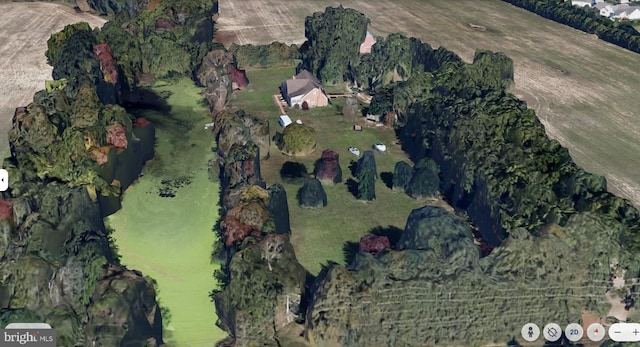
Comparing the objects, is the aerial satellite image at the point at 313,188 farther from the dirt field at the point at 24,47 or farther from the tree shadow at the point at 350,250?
the dirt field at the point at 24,47

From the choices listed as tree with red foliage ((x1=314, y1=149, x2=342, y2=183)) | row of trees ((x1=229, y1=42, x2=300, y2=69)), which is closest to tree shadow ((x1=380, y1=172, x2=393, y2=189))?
tree with red foliage ((x1=314, y1=149, x2=342, y2=183))

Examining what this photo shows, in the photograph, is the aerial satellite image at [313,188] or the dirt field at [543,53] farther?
the dirt field at [543,53]

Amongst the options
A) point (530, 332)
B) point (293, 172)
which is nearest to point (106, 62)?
point (293, 172)

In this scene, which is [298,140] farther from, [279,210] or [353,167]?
[279,210]

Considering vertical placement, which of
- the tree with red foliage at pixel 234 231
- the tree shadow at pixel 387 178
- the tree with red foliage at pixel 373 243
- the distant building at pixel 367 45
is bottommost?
the tree shadow at pixel 387 178

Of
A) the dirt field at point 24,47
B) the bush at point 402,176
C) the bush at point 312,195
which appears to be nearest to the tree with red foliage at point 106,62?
the dirt field at point 24,47

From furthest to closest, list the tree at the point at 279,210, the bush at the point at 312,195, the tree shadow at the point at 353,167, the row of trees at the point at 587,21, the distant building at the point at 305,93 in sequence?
1. the row of trees at the point at 587,21
2. the distant building at the point at 305,93
3. the tree shadow at the point at 353,167
4. the bush at the point at 312,195
5. the tree at the point at 279,210
